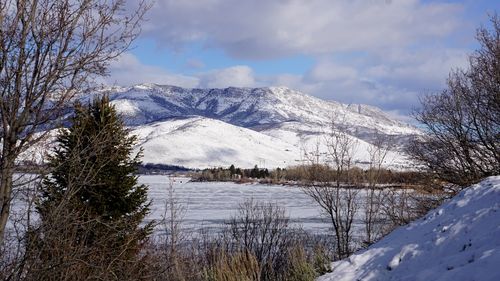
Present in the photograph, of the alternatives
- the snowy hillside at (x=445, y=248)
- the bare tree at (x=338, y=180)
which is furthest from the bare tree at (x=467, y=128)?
the snowy hillside at (x=445, y=248)

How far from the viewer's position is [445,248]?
747 centimetres

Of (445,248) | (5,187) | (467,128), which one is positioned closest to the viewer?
(5,187)

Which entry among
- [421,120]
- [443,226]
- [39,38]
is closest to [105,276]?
[39,38]

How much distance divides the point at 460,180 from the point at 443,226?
516 inches

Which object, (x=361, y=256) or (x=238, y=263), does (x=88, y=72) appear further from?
(x=361, y=256)

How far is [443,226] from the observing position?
8.03 metres

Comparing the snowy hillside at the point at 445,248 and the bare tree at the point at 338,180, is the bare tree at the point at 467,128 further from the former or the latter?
the snowy hillside at the point at 445,248

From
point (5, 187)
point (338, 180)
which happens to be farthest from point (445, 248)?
point (338, 180)

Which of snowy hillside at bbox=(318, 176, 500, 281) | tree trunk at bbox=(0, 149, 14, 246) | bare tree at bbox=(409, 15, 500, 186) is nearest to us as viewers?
tree trunk at bbox=(0, 149, 14, 246)

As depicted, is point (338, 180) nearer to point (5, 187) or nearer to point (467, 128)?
point (467, 128)

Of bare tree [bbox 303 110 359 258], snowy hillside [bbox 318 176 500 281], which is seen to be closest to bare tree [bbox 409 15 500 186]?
bare tree [bbox 303 110 359 258]

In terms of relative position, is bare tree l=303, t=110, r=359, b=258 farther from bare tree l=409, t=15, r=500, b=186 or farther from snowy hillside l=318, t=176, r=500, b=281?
snowy hillside l=318, t=176, r=500, b=281

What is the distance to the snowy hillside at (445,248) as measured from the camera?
647 cm

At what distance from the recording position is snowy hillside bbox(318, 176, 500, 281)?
647 cm
